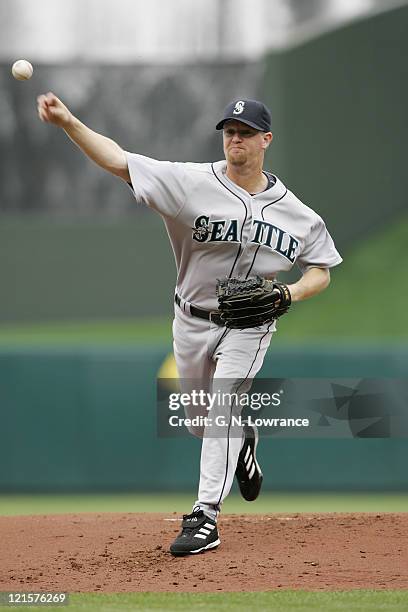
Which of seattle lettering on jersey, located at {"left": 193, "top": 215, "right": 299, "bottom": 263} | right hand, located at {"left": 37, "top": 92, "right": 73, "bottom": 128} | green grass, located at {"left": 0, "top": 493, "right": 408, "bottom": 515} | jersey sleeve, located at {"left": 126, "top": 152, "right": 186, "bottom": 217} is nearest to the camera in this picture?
right hand, located at {"left": 37, "top": 92, "right": 73, "bottom": 128}

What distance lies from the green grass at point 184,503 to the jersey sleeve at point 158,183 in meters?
3.38

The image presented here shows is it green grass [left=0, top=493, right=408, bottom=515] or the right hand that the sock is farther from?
green grass [left=0, top=493, right=408, bottom=515]

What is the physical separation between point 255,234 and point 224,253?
16cm

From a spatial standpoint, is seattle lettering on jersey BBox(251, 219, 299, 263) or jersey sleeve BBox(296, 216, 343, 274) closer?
seattle lettering on jersey BBox(251, 219, 299, 263)

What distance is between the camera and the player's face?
16.5 ft

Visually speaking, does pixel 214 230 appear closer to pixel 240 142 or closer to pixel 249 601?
pixel 240 142

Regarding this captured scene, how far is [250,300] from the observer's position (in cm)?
493

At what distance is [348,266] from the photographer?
46.8 ft

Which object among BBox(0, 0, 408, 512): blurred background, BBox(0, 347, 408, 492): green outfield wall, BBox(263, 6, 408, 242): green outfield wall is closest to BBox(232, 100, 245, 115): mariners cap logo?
BBox(0, 0, 408, 512): blurred background

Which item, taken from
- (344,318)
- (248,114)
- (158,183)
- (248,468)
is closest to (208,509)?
(248,468)

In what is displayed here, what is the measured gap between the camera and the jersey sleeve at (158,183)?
4.80 metres

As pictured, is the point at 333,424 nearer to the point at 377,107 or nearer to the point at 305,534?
the point at 305,534

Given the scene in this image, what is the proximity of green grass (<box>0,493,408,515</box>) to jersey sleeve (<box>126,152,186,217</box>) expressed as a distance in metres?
3.38

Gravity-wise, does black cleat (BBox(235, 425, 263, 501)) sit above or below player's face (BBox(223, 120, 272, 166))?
below
